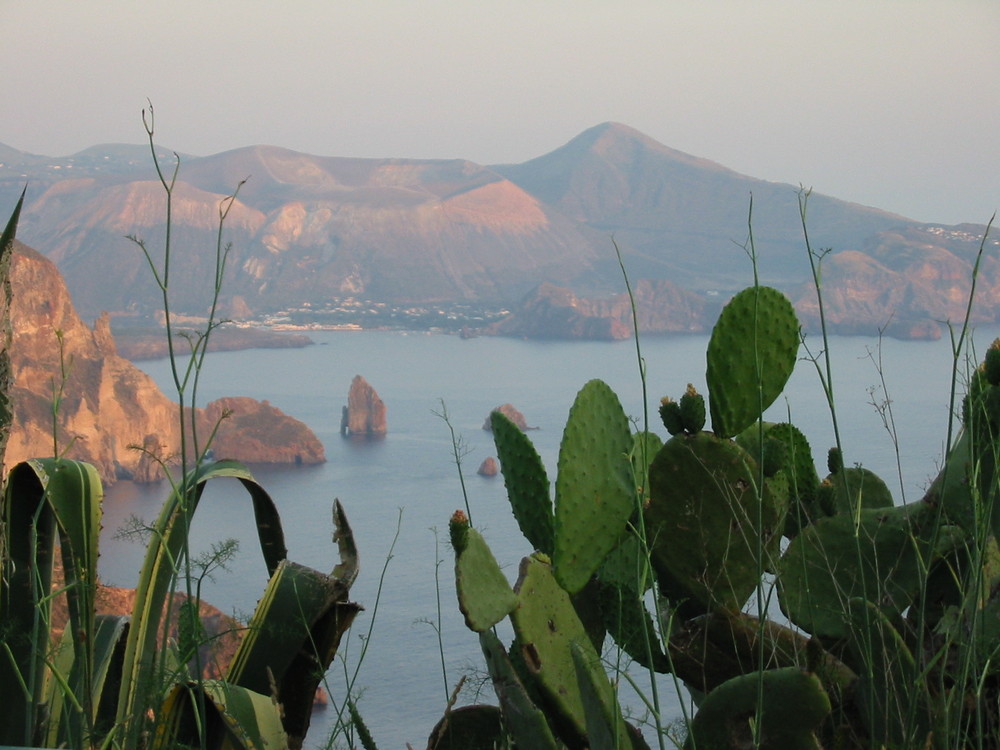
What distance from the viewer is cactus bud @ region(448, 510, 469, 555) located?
2.79ft

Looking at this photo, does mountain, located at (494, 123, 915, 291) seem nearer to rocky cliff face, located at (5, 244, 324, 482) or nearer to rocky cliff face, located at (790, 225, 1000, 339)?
rocky cliff face, located at (790, 225, 1000, 339)

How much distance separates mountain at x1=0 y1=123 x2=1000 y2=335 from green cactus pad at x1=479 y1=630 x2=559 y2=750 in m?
23.4

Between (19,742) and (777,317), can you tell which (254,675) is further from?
(777,317)

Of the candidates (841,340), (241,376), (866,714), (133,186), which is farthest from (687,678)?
(133,186)

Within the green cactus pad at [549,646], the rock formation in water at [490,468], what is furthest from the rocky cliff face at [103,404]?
the green cactus pad at [549,646]

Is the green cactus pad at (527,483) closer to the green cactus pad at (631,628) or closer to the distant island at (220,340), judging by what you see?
the green cactus pad at (631,628)

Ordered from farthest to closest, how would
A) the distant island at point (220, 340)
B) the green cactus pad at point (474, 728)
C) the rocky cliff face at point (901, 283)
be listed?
1. the distant island at point (220, 340)
2. the rocky cliff face at point (901, 283)
3. the green cactus pad at point (474, 728)

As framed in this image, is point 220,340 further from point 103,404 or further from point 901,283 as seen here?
point 901,283

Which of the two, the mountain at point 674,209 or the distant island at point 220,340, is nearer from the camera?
the distant island at point 220,340

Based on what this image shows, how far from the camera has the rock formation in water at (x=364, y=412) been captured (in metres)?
22.5

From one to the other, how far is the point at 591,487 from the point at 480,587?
0.25 m

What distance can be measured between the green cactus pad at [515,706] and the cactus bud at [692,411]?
14.7 inches

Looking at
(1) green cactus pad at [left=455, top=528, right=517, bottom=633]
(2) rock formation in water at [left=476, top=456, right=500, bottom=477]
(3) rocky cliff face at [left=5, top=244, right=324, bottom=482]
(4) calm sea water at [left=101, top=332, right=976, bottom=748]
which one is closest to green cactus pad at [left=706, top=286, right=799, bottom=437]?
(4) calm sea water at [left=101, top=332, right=976, bottom=748]

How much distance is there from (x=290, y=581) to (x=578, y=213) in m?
45.3
